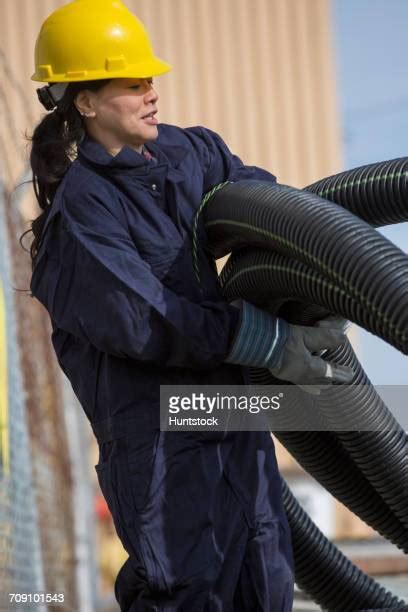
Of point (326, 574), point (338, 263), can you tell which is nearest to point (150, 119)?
point (338, 263)

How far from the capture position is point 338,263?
2.80m

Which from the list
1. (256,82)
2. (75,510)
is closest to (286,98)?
(256,82)

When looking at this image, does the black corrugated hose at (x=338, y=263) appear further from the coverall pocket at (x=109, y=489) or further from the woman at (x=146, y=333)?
the coverall pocket at (x=109, y=489)

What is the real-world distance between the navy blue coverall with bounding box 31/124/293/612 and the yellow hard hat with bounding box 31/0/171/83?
18 cm

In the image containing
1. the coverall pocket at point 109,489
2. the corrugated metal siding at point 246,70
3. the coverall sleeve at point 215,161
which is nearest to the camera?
the coverall pocket at point 109,489

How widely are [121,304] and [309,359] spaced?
468 millimetres

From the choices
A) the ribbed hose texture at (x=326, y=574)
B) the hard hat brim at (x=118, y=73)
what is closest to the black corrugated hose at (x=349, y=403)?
the ribbed hose texture at (x=326, y=574)

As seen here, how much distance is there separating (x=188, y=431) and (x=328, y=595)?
110cm

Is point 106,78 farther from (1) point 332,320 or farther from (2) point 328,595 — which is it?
(2) point 328,595

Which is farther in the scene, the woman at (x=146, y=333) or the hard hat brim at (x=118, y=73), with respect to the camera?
the hard hat brim at (x=118, y=73)

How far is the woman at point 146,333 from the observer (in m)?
2.88

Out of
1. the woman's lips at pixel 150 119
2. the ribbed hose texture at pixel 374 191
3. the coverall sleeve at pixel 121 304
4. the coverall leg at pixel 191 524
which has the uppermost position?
the woman's lips at pixel 150 119

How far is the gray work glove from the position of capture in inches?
116

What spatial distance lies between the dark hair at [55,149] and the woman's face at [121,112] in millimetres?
38
